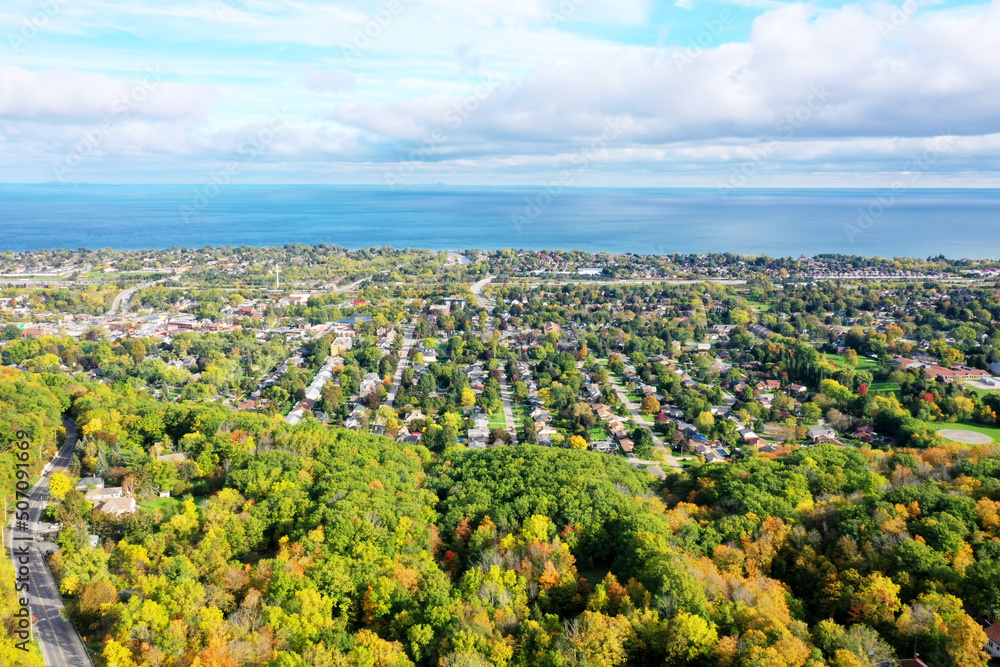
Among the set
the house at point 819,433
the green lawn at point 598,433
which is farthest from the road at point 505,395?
the house at point 819,433

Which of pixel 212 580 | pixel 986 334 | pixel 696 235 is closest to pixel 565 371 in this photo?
pixel 212 580

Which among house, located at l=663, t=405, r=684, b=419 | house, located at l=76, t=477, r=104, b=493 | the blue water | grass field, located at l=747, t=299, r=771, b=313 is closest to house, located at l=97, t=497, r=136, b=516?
house, located at l=76, t=477, r=104, b=493

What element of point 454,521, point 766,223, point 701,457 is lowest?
point 701,457

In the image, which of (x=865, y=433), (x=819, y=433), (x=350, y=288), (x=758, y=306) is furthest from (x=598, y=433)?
(x=350, y=288)

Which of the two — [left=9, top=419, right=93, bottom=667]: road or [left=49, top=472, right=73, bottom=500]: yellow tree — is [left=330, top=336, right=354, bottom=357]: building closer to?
[left=49, top=472, right=73, bottom=500]: yellow tree

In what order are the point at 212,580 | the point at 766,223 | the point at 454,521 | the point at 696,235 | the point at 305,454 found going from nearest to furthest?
the point at 212,580, the point at 454,521, the point at 305,454, the point at 696,235, the point at 766,223

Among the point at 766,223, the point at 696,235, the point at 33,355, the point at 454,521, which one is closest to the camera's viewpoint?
the point at 454,521

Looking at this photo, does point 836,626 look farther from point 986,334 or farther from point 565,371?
point 986,334
